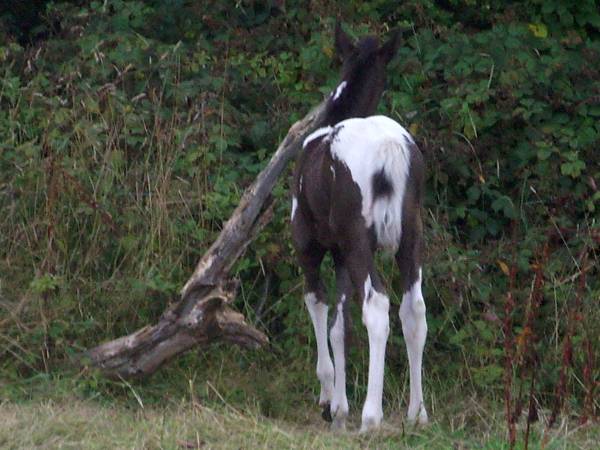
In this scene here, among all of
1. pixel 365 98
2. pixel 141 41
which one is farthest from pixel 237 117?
pixel 365 98

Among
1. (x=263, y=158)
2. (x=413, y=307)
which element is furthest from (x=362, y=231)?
(x=263, y=158)

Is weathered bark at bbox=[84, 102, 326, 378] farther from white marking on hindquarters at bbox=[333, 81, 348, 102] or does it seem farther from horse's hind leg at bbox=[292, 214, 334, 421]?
horse's hind leg at bbox=[292, 214, 334, 421]

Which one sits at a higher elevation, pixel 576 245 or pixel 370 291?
pixel 370 291

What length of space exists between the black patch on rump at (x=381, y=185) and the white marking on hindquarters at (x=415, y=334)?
1.69 ft

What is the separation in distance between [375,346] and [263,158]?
3.11m

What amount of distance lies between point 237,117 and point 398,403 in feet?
9.66

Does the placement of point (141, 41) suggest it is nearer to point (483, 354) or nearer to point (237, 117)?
point (237, 117)

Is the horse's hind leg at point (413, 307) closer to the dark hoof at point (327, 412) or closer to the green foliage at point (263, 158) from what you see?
the dark hoof at point (327, 412)

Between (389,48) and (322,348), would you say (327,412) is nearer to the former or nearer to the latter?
(322,348)

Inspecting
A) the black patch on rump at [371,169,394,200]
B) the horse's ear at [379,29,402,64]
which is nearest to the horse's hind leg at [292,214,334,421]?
the black patch on rump at [371,169,394,200]

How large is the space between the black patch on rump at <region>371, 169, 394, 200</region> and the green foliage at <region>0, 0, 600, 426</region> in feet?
4.97

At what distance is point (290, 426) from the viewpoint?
7312 mm

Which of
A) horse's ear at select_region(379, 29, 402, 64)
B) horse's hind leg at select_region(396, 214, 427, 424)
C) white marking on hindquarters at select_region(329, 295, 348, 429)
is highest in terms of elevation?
horse's ear at select_region(379, 29, 402, 64)

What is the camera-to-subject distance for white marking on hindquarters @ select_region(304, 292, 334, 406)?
7.46 metres
